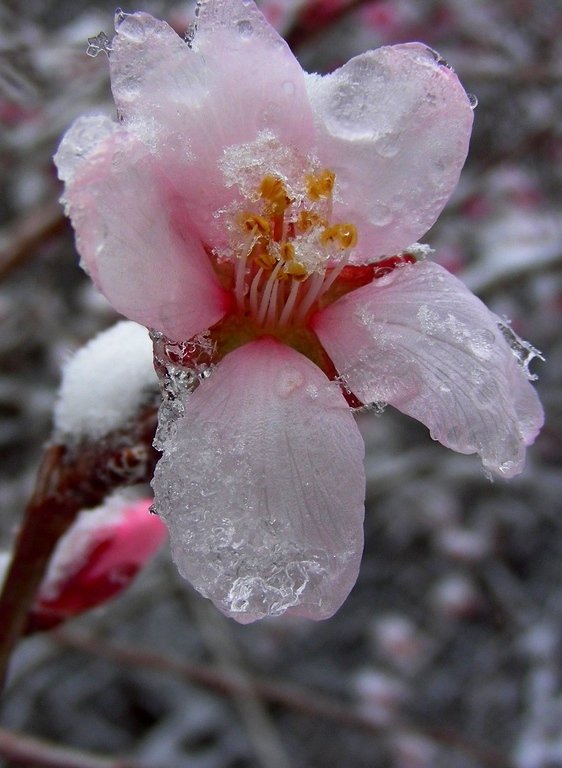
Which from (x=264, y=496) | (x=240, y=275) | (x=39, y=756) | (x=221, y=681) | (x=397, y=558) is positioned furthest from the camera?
(x=397, y=558)

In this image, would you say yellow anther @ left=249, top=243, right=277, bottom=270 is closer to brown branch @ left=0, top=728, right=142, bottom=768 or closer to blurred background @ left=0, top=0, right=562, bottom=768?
brown branch @ left=0, top=728, right=142, bottom=768

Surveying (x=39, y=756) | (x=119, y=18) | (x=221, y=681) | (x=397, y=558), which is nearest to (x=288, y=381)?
(x=119, y=18)

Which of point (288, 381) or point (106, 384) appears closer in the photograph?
point (288, 381)

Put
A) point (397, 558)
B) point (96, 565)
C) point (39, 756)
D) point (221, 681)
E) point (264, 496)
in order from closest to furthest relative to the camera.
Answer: point (264, 496), point (96, 565), point (39, 756), point (221, 681), point (397, 558)

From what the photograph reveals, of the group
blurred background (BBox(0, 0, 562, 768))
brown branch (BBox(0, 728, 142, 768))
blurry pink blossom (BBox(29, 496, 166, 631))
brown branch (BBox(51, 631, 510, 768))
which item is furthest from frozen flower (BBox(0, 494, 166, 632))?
blurred background (BBox(0, 0, 562, 768))

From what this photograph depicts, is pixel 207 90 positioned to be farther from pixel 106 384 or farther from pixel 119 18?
pixel 106 384

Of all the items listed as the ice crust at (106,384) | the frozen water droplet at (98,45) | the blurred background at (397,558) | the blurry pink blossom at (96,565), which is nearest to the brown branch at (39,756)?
the blurry pink blossom at (96,565)

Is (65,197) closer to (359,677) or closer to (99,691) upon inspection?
(99,691)

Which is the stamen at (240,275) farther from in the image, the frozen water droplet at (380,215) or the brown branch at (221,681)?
the brown branch at (221,681)
